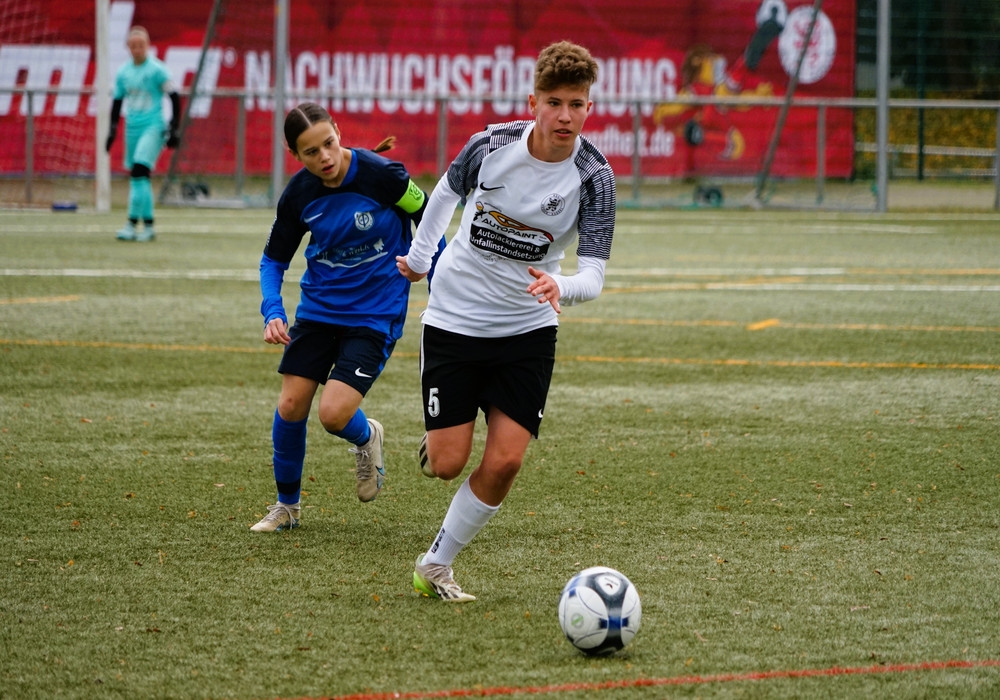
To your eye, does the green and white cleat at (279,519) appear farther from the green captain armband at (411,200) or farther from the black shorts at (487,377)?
the green captain armband at (411,200)

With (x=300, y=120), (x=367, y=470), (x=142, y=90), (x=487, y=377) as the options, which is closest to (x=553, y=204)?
(x=487, y=377)

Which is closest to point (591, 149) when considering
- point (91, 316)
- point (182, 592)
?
point (182, 592)

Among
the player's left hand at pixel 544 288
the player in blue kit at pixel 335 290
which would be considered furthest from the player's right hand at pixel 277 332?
the player's left hand at pixel 544 288

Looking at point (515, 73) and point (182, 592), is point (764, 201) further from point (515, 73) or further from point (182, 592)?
point (182, 592)

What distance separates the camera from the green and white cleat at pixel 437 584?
417 cm

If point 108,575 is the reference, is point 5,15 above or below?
above

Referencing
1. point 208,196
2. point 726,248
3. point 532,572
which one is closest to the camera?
point 532,572

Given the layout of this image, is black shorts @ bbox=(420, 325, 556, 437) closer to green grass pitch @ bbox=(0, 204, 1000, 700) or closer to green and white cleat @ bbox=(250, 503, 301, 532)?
green grass pitch @ bbox=(0, 204, 1000, 700)

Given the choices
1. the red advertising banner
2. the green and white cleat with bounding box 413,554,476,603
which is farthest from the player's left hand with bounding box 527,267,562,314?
the red advertising banner

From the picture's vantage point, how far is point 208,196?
76.7 feet

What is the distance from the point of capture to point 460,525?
4336 millimetres

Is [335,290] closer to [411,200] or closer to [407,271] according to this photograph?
[411,200]

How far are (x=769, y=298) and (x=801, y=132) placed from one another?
15324 mm

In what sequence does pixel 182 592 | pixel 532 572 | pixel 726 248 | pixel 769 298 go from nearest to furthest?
pixel 182 592 < pixel 532 572 < pixel 769 298 < pixel 726 248
